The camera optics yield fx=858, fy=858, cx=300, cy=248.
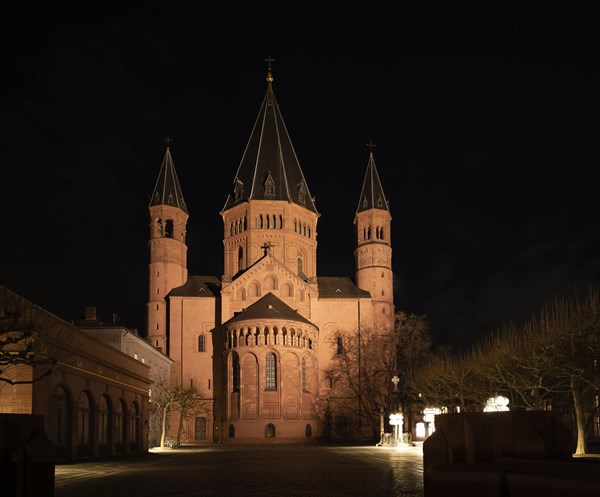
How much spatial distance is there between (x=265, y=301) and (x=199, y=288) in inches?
550

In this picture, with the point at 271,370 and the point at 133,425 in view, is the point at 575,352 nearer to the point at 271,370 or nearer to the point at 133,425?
the point at 133,425

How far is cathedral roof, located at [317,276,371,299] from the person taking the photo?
107625 mm

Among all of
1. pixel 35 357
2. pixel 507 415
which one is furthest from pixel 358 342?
pixel 507 415

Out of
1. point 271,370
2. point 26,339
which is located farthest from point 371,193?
point 26,339

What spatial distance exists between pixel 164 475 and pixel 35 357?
330 inches

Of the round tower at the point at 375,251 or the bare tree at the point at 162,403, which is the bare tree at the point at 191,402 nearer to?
the bare tree at the point at 162,403

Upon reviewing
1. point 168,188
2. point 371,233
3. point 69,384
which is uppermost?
point 168,188

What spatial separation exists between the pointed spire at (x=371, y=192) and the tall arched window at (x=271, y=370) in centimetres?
2742

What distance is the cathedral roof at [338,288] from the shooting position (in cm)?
10762

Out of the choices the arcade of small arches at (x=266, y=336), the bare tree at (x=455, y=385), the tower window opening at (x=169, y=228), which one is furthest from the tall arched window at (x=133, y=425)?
the tower window opening at (x=169, y=228)

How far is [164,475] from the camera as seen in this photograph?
32469 millimetres

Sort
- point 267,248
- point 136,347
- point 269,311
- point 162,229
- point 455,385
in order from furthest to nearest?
point 162,229 < point 267,248 < point 269,311 < point 136,347 < point 455,385

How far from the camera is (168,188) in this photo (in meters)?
112

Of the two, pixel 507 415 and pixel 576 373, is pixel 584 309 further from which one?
pixel 507 415
